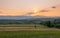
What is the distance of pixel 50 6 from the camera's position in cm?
104

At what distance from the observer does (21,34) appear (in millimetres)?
979

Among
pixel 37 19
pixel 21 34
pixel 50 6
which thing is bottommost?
pixel 21 34

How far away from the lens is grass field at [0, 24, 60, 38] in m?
0.97

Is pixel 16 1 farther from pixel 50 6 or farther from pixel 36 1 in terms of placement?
pixel 50 6

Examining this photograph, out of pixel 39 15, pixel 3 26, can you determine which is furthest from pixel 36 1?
pixel 3 26

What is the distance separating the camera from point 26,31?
1.00m

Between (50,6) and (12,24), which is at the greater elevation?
(50,6)

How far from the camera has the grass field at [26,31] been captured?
0.97 metres

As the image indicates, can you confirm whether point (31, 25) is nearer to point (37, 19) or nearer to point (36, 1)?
point (37, 19)

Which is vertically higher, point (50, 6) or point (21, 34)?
point (50, 6)

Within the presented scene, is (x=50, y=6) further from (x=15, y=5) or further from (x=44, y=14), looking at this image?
(x=15, y=5)

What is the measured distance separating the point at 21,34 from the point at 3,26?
0.16 m

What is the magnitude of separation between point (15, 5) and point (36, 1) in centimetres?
17

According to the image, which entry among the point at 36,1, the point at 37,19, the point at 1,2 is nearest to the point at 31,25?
the point at 37,19
